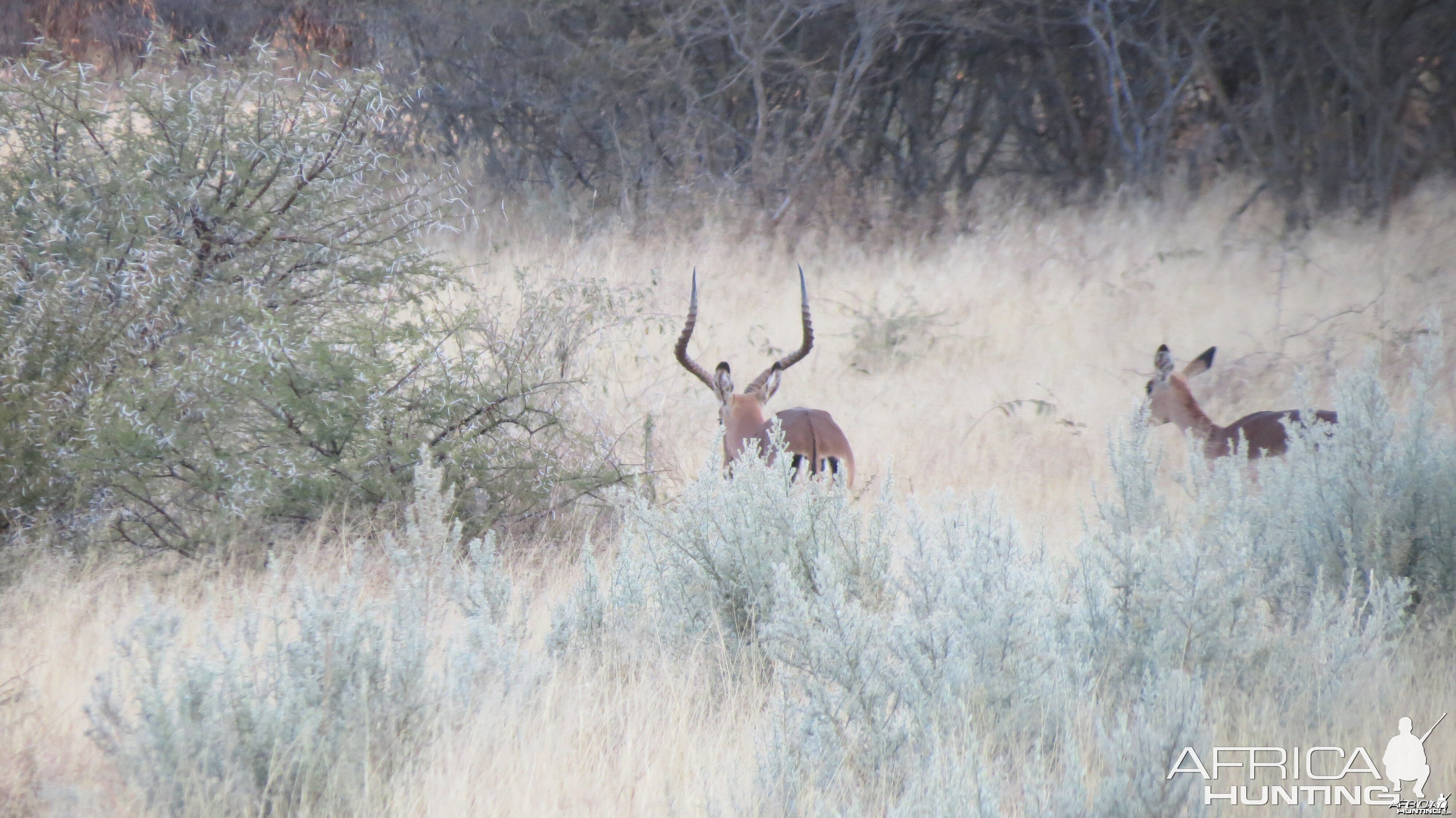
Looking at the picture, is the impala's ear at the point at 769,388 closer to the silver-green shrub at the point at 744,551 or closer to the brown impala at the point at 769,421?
the brown impala at the point at 769,421

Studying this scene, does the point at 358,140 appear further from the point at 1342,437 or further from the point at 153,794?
the point at 1342,437

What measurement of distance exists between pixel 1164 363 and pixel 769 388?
7.65 ft

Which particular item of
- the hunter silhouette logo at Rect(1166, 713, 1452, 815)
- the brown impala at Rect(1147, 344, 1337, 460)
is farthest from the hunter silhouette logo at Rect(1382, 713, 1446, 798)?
the brown impala at Rect(1147, 344, 1337, 460)

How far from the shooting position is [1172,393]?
7.02 m

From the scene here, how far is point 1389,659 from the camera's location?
3359 mm

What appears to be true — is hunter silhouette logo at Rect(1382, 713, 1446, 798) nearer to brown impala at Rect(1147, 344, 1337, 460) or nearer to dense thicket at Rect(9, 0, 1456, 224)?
brown impala at Rect(1147, 344, 1337, 460)

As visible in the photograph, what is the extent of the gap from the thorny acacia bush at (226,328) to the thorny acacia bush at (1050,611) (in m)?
1.34

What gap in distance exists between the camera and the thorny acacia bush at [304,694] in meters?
2.60

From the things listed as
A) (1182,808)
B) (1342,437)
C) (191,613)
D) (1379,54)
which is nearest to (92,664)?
(191,613)

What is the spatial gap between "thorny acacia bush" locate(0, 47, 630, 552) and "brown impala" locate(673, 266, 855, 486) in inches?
32.0

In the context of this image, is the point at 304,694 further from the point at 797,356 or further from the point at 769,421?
the point at 797,356

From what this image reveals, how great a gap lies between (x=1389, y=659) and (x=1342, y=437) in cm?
102

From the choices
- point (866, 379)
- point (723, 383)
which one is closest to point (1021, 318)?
point (866, 379)

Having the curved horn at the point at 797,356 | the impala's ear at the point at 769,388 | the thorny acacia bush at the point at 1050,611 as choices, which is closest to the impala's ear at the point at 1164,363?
the curved horn at the point at 797,356
